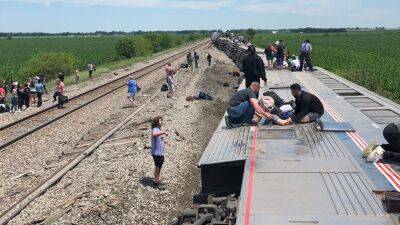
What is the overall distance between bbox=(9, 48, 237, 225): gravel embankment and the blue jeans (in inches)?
79.5

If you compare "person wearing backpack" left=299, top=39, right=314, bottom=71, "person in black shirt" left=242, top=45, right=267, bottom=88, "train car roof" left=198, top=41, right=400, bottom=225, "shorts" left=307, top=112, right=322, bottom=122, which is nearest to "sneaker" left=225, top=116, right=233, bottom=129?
"train car roof" left=198, top=41, right=400, bottom=225

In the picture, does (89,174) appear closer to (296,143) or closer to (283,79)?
(296,143)

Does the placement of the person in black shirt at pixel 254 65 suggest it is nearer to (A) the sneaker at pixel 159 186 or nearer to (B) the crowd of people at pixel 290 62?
(A) the sneaker at pixel 159 186

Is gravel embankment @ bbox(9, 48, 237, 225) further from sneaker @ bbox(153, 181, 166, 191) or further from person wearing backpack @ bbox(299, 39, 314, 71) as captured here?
person wearing backpack @ bbox(299, 39, 314, 71)

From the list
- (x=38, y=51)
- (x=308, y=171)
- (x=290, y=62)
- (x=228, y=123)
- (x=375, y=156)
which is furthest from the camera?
(x=38, y=51)

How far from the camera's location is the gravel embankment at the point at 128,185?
358 inches

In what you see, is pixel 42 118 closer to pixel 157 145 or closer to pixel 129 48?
pixel 157 145

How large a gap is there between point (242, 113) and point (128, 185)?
9.39ft

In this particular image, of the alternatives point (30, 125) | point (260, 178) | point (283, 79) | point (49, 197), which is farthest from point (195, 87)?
point (260, 178)

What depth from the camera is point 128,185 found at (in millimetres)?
10523

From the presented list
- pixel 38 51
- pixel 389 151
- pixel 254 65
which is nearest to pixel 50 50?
pixel 38 51

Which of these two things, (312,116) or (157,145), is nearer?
(312,116)

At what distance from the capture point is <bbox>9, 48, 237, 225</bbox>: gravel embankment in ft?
29.9

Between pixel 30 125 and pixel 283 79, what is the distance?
10.0 metres
